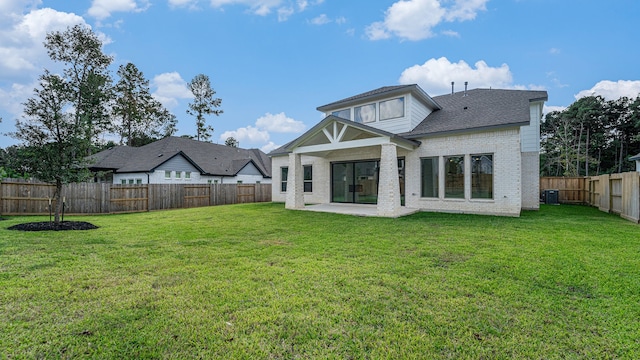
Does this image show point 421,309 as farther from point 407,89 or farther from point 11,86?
point 11,86

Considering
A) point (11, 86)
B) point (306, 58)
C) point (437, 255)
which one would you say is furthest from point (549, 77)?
point (11, 86)

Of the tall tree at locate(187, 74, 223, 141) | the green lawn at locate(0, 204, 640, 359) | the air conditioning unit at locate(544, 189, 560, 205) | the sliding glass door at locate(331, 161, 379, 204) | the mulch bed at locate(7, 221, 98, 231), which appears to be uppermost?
the tall tree at locate(187, 74, 223, 141)

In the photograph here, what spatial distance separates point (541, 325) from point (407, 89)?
11.7 m

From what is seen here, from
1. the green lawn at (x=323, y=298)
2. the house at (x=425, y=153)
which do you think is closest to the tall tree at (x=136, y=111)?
the house at (x=425, y=153)

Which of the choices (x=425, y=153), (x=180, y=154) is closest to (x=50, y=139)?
(x=425, y=153)

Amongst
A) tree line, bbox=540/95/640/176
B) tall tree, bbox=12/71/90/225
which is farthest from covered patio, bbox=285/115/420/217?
tree line, bbox=540/95/640/176

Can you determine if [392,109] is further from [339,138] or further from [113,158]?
[113,158]

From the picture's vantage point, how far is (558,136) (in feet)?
119

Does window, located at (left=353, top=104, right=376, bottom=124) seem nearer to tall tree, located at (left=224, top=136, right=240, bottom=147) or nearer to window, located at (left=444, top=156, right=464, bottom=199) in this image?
window, located at (left=444, top=156, right=464, bottom=199)

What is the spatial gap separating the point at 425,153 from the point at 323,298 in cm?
1031

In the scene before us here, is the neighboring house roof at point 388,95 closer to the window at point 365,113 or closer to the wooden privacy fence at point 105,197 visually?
the window at point 365,113

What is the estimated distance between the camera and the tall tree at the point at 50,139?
29.1ft

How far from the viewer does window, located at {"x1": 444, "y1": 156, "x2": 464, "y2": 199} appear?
11602mm

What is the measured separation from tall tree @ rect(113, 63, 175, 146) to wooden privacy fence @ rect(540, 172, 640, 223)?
123 feet
